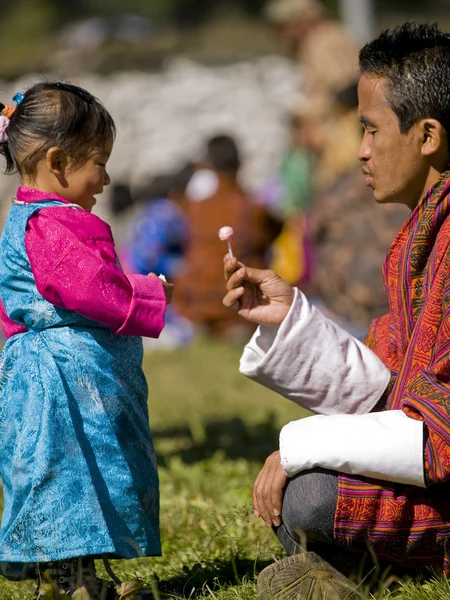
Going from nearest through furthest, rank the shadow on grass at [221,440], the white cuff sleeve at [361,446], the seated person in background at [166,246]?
the white cuff sleeve at [361,446] < the shadow on grass at [221,440] < the seated person in background at [166,246]

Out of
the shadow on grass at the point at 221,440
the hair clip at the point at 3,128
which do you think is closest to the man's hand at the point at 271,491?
the hair clip at the point at 3,128

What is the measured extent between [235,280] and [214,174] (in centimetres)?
625

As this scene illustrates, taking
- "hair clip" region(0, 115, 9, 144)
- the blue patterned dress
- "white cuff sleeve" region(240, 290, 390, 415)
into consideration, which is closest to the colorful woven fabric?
"white cuff sleeve" region(240, 290, 390, 415)

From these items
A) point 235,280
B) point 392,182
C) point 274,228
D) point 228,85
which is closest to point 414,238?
point 392,182

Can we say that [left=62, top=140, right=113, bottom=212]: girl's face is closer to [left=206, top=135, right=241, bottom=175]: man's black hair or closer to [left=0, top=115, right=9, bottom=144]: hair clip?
[left=0, top=115, right=9, bottom=144]: hair clip

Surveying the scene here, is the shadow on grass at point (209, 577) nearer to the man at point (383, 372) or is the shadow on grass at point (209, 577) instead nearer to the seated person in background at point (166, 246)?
the man at point (383, 372)

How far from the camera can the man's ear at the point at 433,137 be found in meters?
2.57

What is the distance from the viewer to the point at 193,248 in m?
8.87

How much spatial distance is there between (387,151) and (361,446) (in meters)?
0.85

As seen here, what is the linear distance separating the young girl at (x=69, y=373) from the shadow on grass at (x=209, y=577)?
6.5 inches

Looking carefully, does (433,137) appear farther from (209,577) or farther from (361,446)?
(209,577)

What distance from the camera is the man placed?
2332 millimetres

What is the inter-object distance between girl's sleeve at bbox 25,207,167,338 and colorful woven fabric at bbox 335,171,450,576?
0.68 metres

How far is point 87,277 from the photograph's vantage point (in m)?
2.49
